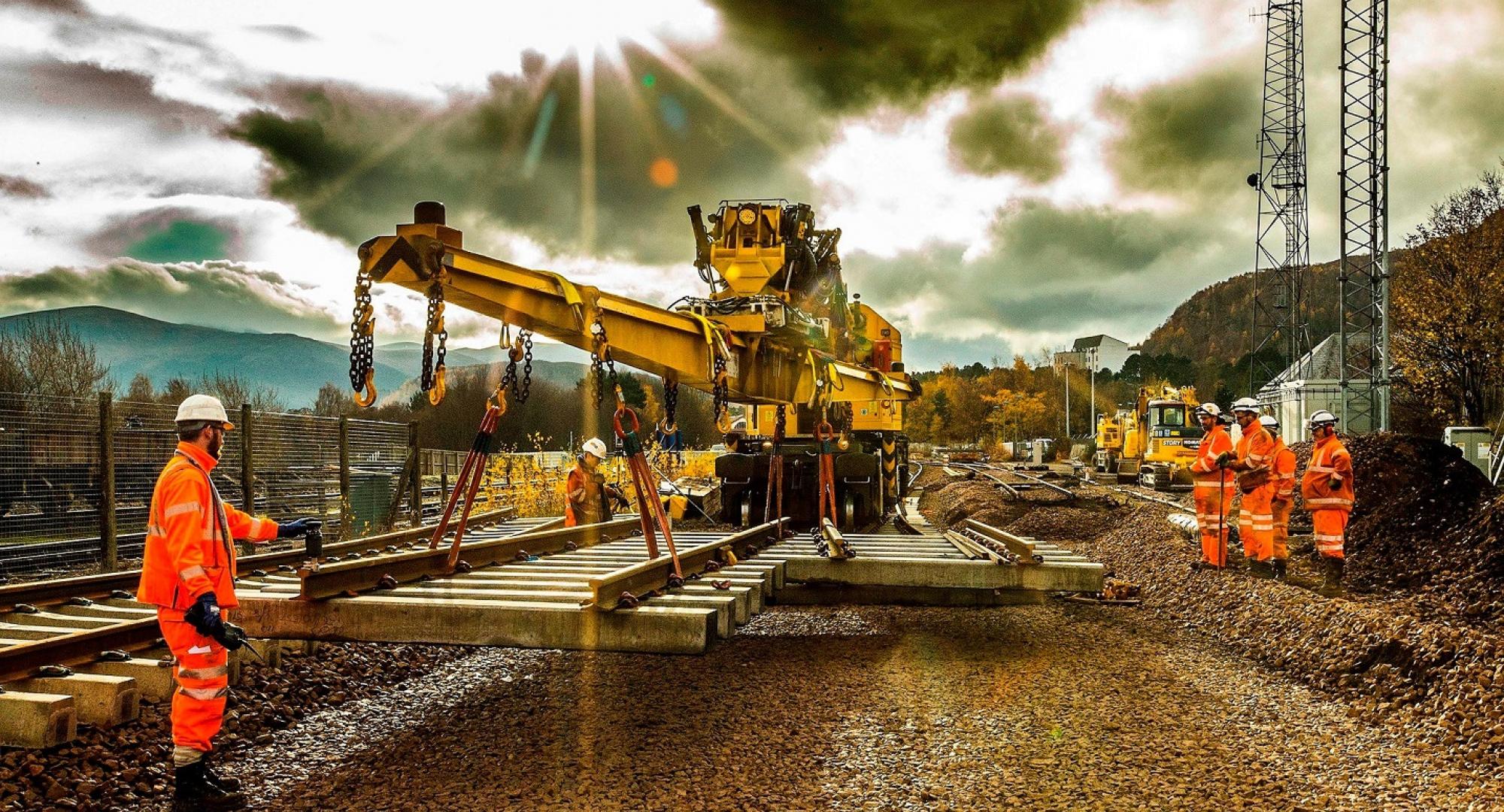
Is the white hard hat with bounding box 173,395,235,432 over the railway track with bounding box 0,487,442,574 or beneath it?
over

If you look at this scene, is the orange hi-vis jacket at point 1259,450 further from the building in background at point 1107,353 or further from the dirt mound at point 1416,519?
the building in background at point 1107,353

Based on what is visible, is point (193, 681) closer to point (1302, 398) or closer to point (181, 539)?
point (181, 539)

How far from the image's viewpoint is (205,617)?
13.2 ft

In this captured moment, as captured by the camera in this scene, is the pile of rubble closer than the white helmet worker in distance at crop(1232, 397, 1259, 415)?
Yes

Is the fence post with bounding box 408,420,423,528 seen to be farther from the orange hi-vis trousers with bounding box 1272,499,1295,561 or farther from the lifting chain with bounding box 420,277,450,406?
the orange hi-vis trousers with bounding box 1272,499,1295,561

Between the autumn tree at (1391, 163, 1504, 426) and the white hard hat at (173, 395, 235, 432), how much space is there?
33551 mm

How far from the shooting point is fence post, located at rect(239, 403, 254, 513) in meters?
10.8

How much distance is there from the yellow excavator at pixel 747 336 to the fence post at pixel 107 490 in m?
6.07

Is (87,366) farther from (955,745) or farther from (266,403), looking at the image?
(955,745)

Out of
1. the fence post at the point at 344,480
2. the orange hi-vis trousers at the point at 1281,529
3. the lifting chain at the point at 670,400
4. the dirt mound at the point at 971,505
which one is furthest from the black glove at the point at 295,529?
the dirt mound at the point at 971,505

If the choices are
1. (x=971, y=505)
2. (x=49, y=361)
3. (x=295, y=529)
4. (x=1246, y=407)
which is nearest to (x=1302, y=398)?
(x=971, y=505)

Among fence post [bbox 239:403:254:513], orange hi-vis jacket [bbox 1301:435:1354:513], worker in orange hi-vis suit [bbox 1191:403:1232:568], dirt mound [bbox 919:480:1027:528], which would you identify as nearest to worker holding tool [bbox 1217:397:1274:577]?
worker in orange hi-vis suit [bbox 1191:403:1232:568]

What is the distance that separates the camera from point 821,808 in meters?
4.12

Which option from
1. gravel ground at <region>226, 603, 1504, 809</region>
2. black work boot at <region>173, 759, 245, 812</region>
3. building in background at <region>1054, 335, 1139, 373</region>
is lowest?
gravel ground at <region>226, 603, 1504, 809</region>
